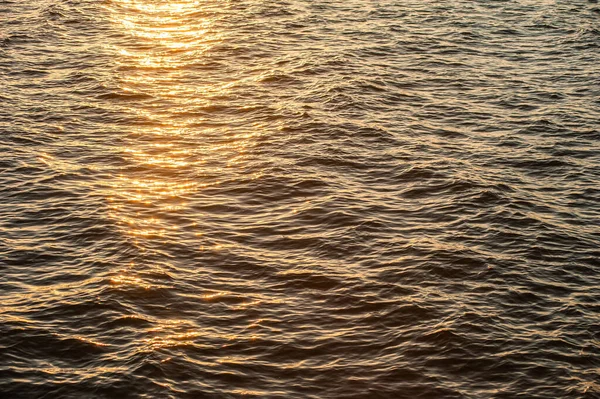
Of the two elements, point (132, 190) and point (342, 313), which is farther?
point (132, 190)

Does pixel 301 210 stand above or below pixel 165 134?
A: below

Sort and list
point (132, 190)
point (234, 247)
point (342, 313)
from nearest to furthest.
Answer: point (342, 313)
point (234, 247)
point (132, 190)

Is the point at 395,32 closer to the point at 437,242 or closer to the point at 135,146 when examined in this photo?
the point at 135,146

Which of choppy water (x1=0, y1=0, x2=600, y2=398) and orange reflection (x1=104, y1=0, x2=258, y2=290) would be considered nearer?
choppy water (x1=0, y1=0, x2=600, y2=398)

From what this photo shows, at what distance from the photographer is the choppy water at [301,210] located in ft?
81.2

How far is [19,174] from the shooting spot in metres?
35.7

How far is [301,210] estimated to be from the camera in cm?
3319

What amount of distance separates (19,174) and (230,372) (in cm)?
1584

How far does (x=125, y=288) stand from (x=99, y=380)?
4.61 metres

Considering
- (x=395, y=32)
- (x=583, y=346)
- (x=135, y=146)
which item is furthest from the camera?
(x=395, y=32)

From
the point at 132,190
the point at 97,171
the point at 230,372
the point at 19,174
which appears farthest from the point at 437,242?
the point at 19,174

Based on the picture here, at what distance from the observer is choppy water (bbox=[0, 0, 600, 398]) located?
81.2ft

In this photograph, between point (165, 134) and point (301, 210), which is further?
point (165, 134)

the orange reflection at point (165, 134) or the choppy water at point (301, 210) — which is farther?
the orange reflection at point (165, 134)
